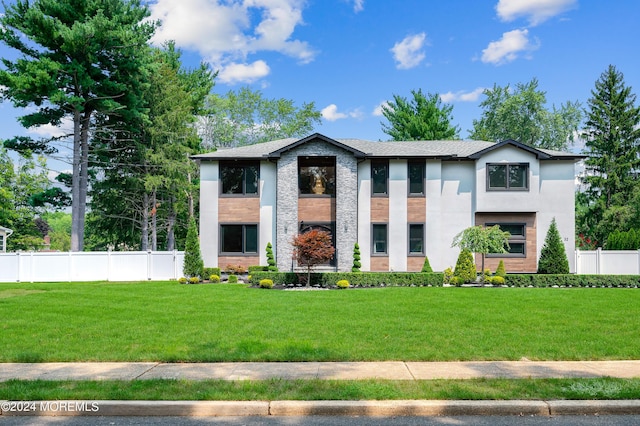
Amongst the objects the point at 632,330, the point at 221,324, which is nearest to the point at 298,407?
the point at 221,324

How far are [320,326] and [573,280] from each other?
48.2ft

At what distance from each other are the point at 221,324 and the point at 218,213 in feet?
46.8

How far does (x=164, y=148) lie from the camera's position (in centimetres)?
3198

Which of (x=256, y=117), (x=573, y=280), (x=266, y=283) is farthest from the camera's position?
(x=256, y=117)

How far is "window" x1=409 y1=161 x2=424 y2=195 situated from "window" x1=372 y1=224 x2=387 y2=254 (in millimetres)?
2365

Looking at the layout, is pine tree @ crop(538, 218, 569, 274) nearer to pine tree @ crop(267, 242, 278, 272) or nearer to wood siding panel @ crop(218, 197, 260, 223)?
pine tree @ crop(267, 242, 278, 272)

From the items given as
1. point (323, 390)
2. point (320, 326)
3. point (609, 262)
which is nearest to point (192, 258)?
point (320, 326)

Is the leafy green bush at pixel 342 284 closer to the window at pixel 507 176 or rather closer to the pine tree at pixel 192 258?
the pine tree at pixel 192 258

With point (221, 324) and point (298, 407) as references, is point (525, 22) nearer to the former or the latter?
point (221, 324)

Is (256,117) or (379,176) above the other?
(256,117)

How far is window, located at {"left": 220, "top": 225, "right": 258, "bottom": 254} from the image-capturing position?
950 inches

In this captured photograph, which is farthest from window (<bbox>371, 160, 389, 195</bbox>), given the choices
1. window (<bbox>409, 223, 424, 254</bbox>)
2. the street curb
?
the street curb

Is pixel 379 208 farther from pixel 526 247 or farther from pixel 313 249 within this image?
pixel 526 247

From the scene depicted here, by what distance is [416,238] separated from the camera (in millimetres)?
23781
